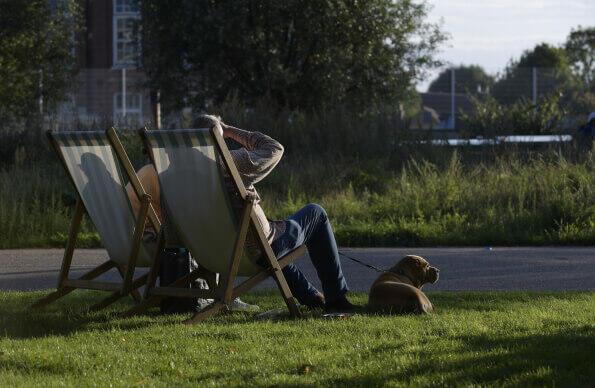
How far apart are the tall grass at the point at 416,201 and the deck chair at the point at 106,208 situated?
18.9 feet

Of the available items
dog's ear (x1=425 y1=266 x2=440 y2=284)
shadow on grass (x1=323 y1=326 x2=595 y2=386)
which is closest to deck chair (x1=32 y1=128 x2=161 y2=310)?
dog's ear (x1=425 y1=266 x2=440 y2=284)

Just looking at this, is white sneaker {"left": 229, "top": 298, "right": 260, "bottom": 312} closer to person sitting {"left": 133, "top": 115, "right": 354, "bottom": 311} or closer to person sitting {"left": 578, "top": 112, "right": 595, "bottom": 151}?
person sitting {"left": 133, "top": 115, "right": 354, "bottom": 311}

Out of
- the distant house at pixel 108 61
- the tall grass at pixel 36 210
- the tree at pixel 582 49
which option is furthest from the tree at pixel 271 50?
the tree at pixel 582 49

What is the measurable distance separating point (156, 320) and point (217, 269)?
1.71ft

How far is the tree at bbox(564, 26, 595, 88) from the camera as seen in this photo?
6181 centimetres

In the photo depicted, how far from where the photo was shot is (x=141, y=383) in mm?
5684

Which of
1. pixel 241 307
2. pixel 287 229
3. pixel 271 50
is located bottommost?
pixel 241 307

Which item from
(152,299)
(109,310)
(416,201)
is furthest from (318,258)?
(416,201)

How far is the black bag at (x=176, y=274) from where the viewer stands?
8344 millimetres

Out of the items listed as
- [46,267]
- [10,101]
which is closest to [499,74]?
[10,101]

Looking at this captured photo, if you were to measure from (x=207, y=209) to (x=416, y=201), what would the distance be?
868 cm

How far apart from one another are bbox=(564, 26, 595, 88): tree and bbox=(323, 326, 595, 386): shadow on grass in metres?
55.8

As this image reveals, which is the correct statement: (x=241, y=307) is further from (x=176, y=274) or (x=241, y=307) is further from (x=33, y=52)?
(x=33, y=52)

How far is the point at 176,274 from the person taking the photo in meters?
8.43
